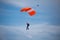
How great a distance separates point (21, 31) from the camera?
1930 millimetres

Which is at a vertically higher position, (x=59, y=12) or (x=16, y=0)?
(x=16, y=0)


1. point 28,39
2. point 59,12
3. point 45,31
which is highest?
point 59,12

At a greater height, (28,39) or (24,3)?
(24,3)

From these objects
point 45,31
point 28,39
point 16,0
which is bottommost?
point 28,39

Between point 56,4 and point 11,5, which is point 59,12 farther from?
point 11,5

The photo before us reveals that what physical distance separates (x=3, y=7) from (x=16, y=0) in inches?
9.4

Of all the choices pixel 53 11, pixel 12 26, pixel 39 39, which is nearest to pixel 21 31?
pixel 12 26

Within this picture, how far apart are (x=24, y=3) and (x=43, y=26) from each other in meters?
0.48

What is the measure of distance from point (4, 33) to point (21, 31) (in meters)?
0.27

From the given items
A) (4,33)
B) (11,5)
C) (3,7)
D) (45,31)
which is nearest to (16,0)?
(11,5)

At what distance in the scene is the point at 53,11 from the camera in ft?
6.59

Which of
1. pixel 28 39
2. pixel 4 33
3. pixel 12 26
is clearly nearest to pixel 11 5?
pixel 12 26

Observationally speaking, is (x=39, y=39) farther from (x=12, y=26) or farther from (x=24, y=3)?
(x=24, y=3)

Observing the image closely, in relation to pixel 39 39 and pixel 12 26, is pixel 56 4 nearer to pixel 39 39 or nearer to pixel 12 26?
pixel 39 39
